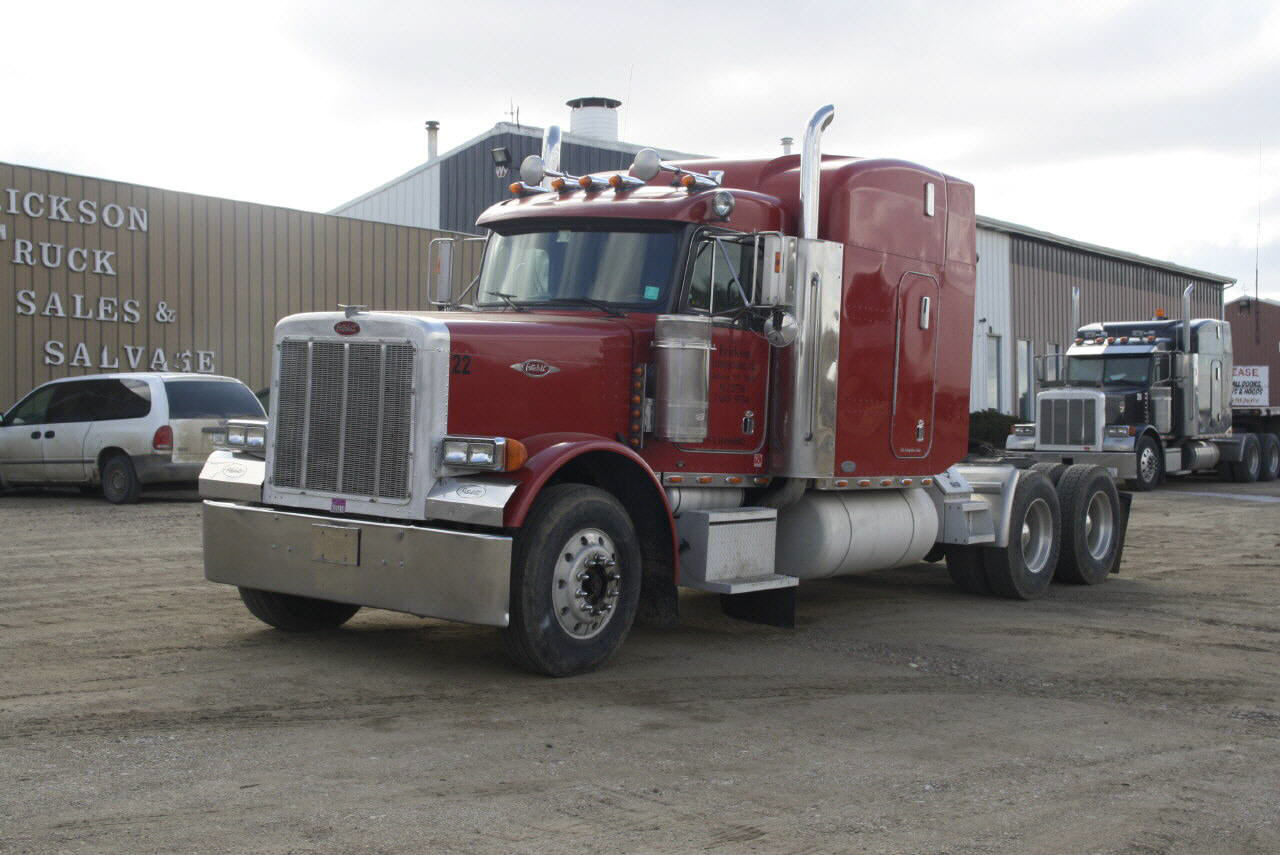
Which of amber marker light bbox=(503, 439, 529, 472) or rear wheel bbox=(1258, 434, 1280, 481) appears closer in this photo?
amber marker light bbox=(503, 439, 529, 472)

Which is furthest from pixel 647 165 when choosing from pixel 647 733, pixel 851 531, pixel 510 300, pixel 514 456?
pixel 647 733

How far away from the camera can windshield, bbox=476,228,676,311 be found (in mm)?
8195

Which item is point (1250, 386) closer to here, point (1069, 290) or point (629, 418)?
point (1069, 290)

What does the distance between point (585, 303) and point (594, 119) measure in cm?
2620

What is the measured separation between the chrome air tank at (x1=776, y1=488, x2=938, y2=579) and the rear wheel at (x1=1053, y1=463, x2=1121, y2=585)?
2200 millimetres

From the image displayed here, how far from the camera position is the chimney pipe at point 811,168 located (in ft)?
28.2

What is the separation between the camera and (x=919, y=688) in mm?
7281

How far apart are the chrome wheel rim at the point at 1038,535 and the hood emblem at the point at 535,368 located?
5.45m

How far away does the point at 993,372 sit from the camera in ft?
128

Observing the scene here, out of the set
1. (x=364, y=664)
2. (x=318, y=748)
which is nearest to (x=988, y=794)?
(x=318, y=748)

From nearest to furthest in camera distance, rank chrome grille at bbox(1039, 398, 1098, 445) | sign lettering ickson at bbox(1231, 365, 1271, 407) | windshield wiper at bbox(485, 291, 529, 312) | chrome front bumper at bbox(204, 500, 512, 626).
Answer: chrome front bumper at bbox(204, 500, 512, 626), windshield wiper at bbox(485, 291, 529, 312), chrome grille at bbox(1039, 398, 1098, 445), sign lettering ickson at bbox(1231, 365, 1271, 407)

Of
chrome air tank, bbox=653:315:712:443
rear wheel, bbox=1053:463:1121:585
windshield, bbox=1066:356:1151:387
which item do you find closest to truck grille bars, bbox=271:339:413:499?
chrome air tank, bbox=653:315:712:443

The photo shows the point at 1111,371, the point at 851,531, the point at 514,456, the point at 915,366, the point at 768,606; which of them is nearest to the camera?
the point at 514,456

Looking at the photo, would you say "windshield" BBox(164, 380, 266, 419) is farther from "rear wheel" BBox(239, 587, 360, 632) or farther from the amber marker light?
the amber marker light
